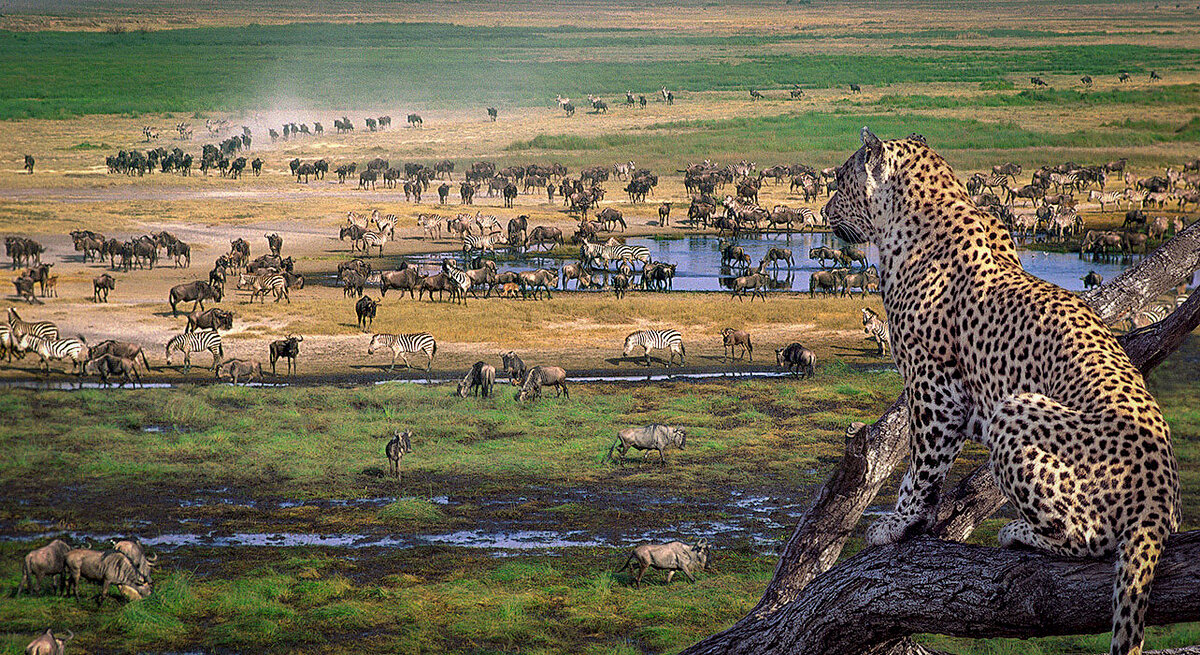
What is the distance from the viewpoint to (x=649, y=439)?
22203mm

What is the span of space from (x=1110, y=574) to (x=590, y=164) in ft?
225

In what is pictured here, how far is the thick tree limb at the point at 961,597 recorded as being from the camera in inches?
162

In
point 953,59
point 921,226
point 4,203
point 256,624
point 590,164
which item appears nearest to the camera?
point 921,226

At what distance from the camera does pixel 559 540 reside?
1820cm

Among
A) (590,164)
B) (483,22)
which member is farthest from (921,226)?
(483,22)

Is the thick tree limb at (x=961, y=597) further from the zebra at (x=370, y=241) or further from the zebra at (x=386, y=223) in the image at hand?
the zebra at (x=386, y=223)

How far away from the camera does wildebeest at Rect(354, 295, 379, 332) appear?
33812 millimetres

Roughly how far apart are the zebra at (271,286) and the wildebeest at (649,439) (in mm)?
17546

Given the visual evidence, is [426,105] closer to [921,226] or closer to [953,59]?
[953,59]

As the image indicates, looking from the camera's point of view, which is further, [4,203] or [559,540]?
[4,203]

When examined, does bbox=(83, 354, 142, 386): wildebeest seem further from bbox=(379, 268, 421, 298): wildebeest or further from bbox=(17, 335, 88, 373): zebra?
bbox=(379, 268, 421, 298): wildebeest

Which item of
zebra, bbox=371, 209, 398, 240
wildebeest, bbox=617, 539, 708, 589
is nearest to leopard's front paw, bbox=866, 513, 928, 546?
wildebeest, bbox=617, 539, 708, 589

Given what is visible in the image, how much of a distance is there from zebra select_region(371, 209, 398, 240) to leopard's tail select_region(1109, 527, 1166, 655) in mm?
46321

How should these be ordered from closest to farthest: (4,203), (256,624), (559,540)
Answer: (256,624), (559,540), (4,203)
